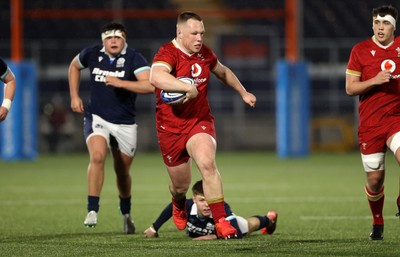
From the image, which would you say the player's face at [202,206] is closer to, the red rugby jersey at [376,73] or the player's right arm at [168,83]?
the player's right arm at [168,83]

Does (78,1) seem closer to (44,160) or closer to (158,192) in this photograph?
(44,160)

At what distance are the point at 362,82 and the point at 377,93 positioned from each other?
0.27m

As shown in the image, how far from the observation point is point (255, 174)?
1883 centimetres

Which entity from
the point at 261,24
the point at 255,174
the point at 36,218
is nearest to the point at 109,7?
the point at 261,24

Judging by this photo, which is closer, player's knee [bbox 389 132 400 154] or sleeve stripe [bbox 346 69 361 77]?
player's knee [bbox 389 132 400 154]

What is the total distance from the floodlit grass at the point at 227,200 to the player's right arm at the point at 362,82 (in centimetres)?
133

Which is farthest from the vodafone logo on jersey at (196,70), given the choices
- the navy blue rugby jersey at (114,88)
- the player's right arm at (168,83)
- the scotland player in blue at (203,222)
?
the navy blue rugby jersey at (114,88)

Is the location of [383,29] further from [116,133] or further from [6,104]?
[6,104]

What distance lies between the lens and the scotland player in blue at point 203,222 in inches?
346

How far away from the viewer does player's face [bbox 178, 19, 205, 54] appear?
8312 mm

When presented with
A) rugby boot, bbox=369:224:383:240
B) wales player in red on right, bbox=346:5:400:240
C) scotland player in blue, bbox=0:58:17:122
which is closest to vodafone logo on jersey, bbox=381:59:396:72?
wales player in red on right, bbox=346:5:400:240

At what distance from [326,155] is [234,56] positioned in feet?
16.0

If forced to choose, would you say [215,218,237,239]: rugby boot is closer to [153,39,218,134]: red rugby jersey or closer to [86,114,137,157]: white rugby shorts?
[153,39,218,134]: red rugby jersey

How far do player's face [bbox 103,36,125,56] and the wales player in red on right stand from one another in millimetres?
2543
